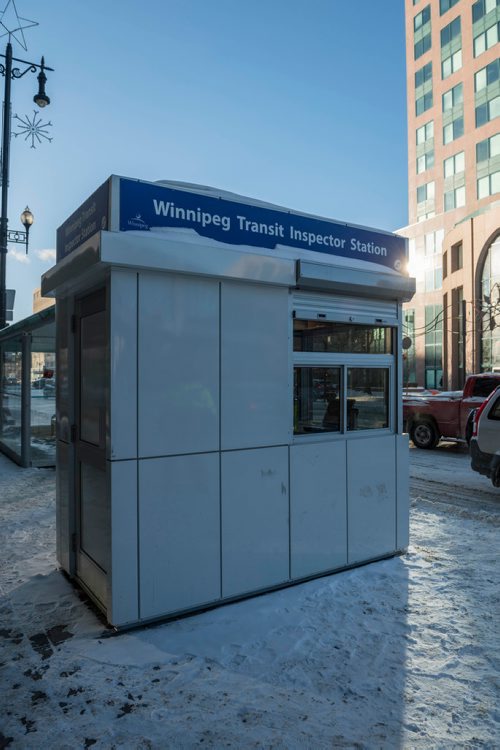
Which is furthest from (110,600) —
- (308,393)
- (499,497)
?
(499,497)

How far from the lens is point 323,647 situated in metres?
3.75

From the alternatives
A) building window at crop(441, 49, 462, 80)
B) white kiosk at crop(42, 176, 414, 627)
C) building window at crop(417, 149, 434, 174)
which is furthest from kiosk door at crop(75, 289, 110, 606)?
building window at crop(441, 49, 462, 80)

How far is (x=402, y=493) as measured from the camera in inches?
226

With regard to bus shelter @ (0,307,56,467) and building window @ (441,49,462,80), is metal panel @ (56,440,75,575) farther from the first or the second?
building window @ (441,49,462,80)

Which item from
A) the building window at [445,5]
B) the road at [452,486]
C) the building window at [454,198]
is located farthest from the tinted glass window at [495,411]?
the building window at [445,5]

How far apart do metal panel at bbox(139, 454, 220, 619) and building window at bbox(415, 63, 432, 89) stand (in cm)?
5243

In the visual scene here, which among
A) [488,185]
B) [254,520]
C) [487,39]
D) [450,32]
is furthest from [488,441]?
[450,32]

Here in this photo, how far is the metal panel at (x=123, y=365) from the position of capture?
3900 mm

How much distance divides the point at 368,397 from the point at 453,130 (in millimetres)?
45495

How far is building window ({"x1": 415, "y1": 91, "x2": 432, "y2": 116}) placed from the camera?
151ft

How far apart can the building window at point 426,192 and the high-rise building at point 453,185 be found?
14 centimetres

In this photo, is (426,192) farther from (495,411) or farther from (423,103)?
(495,411)

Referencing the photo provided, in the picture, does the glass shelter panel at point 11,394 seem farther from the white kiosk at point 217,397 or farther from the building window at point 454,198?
the building window at point 454,198

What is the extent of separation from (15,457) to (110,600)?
8.67 meters
